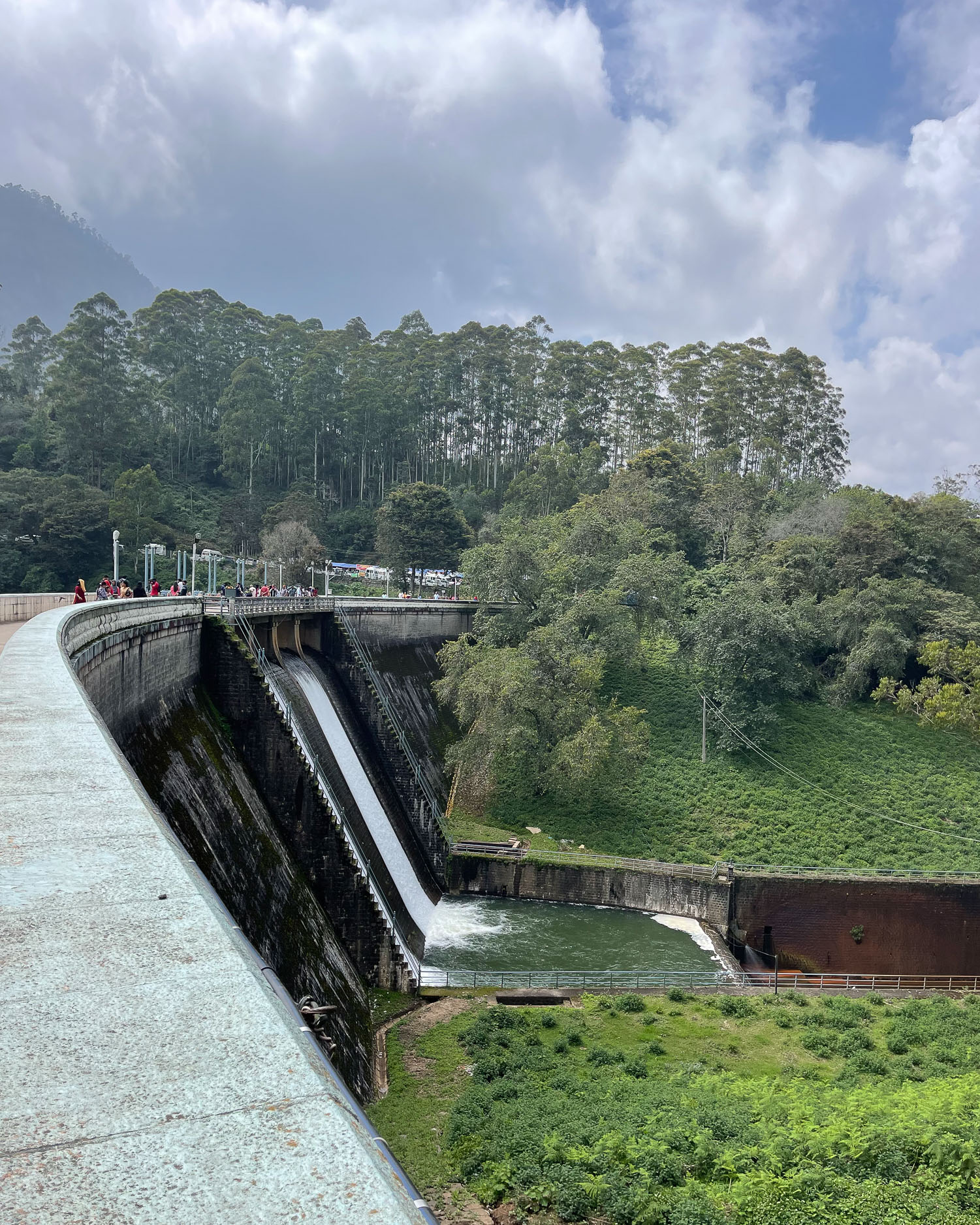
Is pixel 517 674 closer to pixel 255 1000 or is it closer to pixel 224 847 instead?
pixel 224 847

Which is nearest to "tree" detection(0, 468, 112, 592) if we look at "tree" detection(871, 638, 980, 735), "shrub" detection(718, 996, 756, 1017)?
"shrub" detection(718, 996, 756, 1017)

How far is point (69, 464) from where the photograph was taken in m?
60.0

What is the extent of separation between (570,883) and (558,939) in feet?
9.78

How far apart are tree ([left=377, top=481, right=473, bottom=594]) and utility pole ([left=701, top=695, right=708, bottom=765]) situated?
23466 mm

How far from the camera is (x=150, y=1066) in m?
2.15

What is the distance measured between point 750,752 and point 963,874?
9294mm

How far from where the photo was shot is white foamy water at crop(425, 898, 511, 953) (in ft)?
70.6

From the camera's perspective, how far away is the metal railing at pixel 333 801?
17.9 metres

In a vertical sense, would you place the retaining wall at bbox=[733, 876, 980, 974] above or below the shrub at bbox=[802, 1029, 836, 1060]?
below

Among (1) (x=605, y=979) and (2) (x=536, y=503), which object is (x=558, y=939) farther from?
(2) (x=536, y=503)

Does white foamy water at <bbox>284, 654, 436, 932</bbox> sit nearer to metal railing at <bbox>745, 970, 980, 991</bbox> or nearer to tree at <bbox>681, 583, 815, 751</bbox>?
metal railing at <bbox>745, 970, 980, 991</bbox>

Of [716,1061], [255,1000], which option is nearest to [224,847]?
[716,1061]

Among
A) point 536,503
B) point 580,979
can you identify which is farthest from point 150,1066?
point 536,503

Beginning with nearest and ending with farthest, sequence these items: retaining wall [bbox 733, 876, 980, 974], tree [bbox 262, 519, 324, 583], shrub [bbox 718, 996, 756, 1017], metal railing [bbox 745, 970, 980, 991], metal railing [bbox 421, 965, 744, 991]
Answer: shrub [bbox 718, 996, 756, 1017]
metal railing [bbox 421, 965, 744, 991]
metal railing [bbox 745, 970, 980, 991]
retaining wall [bbox 733, 876, 980, 974]
tree [bbox 262, 519, 324, 583]
